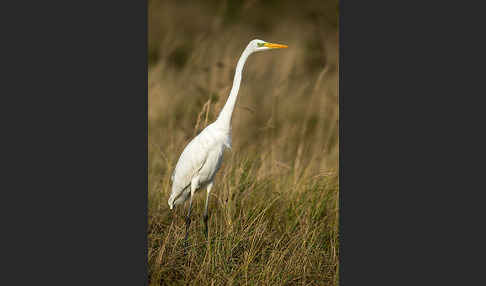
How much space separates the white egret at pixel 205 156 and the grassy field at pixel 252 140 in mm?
125

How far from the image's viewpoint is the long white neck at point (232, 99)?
3689mm

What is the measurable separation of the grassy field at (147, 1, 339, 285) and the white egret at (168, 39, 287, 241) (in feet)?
0.41

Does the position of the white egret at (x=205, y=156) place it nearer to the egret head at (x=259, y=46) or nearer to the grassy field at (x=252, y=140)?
the egret head at (x=259, y=46)

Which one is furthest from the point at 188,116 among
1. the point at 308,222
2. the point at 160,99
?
the point at 308,222

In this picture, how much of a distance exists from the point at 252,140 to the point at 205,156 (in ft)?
3.07

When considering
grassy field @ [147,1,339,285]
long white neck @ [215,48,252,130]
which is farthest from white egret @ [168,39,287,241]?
grassy field @ [147,1,339,285]

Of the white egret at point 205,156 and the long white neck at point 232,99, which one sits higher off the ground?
the long white neck at point 232,99

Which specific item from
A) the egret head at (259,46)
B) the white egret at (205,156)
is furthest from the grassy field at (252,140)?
the egret head at (259,46)

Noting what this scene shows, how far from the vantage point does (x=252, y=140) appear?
15.5ft

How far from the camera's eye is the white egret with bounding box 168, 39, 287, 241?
375cm

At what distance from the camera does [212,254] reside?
10.8 feet

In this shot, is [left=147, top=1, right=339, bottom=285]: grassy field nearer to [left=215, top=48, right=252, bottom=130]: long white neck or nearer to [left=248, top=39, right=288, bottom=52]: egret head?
[left=215, top=48, right=252, bottom=130]: long white neck

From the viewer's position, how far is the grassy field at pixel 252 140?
330 cm

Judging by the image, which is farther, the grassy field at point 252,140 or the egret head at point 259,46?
the egret head at point 259,46
